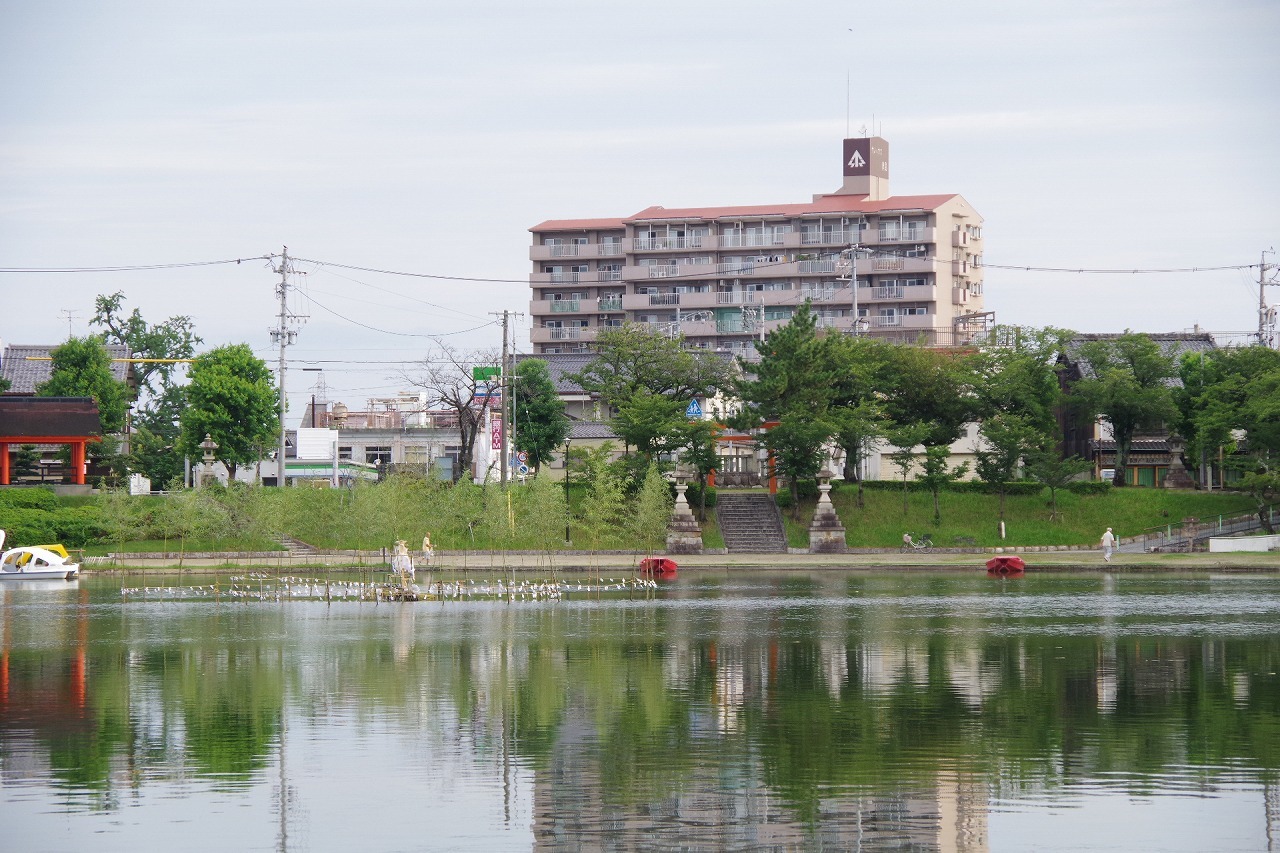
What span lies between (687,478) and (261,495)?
23.9 m

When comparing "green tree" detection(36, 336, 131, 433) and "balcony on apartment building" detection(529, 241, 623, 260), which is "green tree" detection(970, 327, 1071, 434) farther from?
"green tree" detection(36, 336, 131, 433)

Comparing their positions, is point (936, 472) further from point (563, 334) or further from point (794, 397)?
point (563, 334)

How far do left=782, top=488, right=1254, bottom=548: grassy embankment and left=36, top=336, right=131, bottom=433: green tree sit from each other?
42.7m

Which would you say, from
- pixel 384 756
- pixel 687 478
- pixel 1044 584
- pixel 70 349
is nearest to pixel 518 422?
pixel 687 478

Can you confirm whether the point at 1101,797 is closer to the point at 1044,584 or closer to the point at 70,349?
the point at 1044,584

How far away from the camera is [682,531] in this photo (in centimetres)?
7625

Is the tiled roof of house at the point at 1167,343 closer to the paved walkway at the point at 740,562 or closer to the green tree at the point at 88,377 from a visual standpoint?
the paved walkway at the point at 740,562

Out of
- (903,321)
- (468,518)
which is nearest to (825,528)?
(468,518)

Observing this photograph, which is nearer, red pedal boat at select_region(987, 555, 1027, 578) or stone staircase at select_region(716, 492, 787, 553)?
red pedal boat at select_region(987, 555, 1027, 578)

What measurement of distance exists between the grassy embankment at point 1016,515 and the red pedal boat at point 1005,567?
14088 mm

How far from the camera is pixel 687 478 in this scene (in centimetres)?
8100

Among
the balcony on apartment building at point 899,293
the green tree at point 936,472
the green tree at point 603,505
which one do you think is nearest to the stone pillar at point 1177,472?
the green tree at point 936,472

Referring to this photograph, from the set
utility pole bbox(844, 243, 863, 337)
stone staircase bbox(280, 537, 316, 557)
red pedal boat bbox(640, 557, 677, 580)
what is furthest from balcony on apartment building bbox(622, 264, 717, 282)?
red pedal boat bbox(640, 557, 677, 580)

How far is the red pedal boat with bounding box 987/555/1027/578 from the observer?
6044 centimetres
